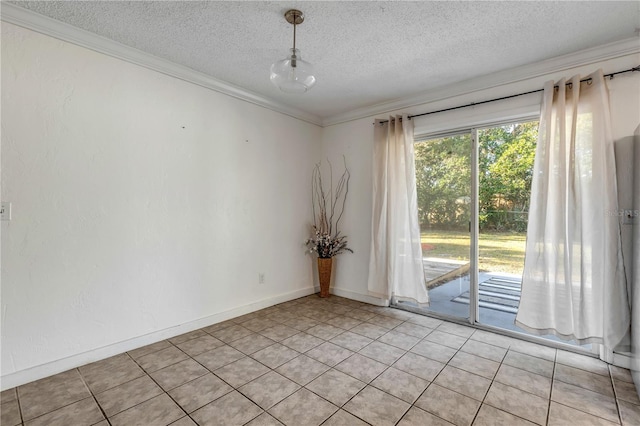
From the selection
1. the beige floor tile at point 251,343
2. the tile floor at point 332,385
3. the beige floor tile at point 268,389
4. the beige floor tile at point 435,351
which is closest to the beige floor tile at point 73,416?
the tile floor at point 332,385

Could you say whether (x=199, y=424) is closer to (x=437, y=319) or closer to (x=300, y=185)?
(x=437, y=319)

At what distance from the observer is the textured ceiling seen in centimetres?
188

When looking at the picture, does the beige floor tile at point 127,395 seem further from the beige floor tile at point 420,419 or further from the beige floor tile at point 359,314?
the beige floor tile at point 359,314

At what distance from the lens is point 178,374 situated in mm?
2068

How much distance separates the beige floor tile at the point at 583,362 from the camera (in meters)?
2.14

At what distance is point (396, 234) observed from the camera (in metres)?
3.33

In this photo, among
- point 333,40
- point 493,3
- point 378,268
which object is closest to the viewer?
point 493,3

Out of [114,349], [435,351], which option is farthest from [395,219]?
[114,349]

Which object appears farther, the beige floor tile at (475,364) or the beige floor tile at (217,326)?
the beige floor tile at (217,326)

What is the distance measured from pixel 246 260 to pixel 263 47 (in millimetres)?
2138

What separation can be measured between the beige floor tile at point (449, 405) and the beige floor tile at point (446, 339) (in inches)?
28.9

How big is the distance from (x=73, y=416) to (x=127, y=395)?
26cm

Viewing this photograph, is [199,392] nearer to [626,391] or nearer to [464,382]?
[464,382]

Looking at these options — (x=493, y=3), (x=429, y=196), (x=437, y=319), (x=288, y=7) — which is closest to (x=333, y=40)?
(x=288, y=7)
